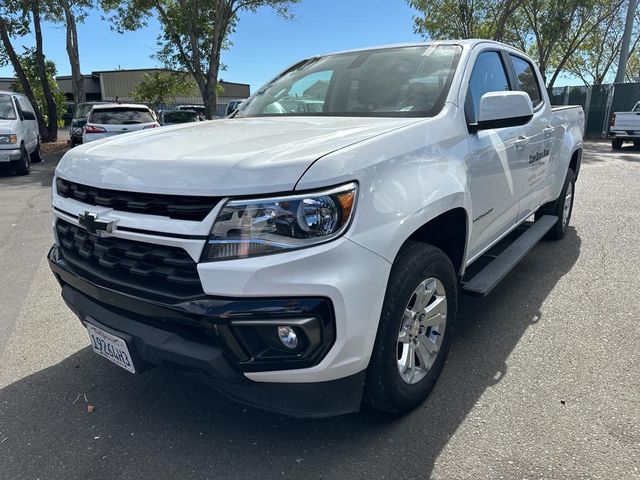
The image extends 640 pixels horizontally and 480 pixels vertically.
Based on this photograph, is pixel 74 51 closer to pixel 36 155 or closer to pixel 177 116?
pixel 177 116

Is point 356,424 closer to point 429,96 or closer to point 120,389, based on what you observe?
point 120,389

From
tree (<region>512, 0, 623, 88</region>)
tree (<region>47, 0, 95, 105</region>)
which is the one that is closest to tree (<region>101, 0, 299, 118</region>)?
tree (<region>47, 0, 95, 105</region>)

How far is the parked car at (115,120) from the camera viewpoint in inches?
448

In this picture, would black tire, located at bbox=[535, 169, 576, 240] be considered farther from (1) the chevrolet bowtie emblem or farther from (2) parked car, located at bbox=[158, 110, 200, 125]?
(2) parked car, located at bbox=[158, 110, 200, 125]

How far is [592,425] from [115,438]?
2.30 m

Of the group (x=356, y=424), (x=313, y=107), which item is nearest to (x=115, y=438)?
(x=356, y=424)

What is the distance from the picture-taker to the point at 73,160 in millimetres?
2508

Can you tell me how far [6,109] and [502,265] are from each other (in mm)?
12260

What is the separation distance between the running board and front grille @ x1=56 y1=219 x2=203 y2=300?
5.79 ft

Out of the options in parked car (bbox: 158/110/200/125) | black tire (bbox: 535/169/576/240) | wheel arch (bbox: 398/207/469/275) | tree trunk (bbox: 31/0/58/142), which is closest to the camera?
wheel arch (bbox: 398/207/469/275)

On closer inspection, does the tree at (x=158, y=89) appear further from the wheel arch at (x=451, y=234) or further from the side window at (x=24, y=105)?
the wheel arch at (x=451, y=234)

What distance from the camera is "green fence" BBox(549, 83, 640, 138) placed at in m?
21.6

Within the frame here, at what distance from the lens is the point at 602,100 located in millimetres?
22484

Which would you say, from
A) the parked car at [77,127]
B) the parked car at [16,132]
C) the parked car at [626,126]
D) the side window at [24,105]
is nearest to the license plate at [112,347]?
the parked car at [16,132]
